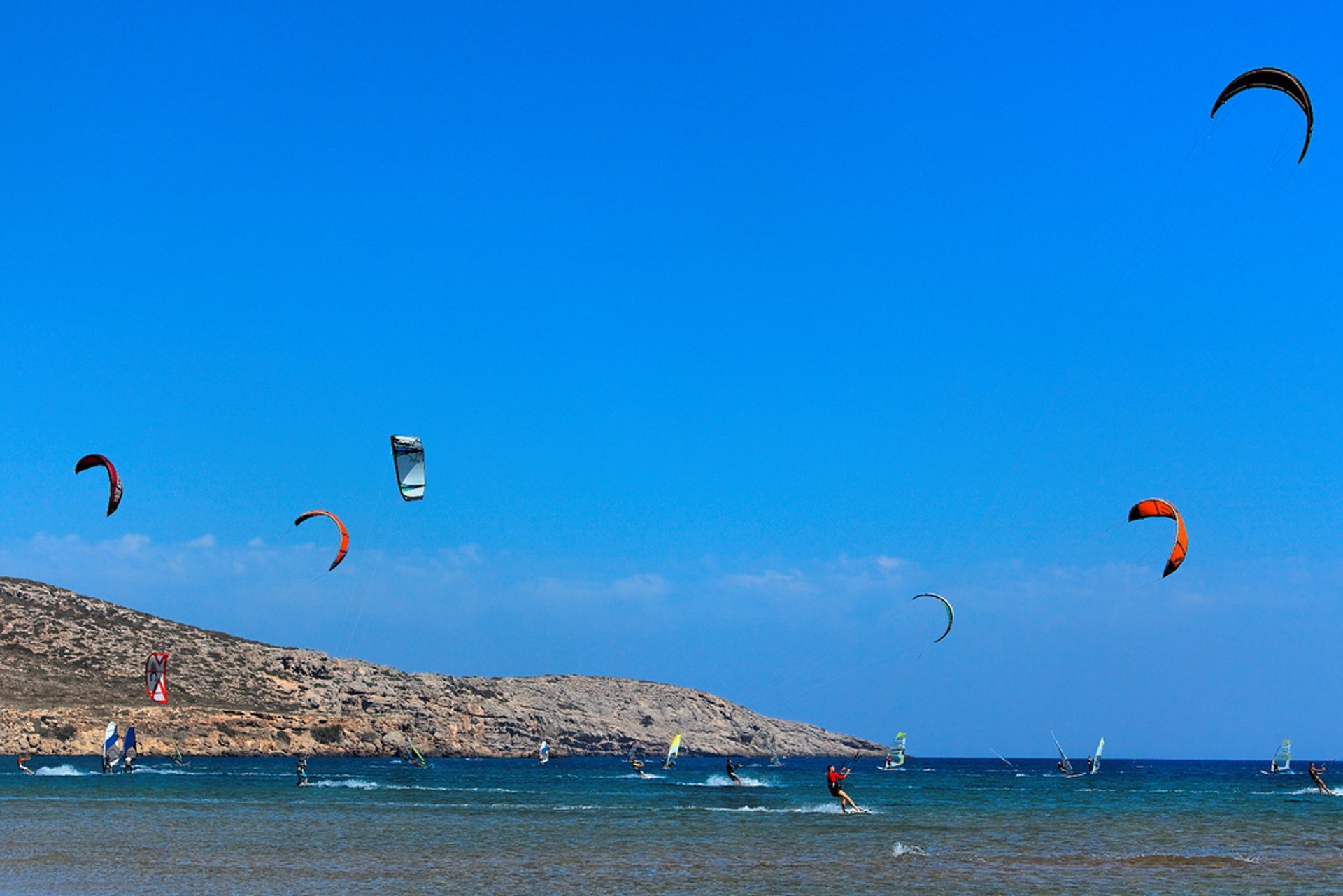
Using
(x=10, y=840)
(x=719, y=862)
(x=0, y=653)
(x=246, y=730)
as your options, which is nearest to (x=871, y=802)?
(x=719, y=862)

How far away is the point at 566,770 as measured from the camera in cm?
7369

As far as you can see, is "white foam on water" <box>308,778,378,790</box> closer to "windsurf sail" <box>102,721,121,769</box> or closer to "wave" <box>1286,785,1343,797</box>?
"windsurf sail" <box>102,721,121,769</box>

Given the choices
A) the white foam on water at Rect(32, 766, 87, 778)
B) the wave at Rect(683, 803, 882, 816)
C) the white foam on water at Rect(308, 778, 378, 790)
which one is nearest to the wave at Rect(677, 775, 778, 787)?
the white foam on water at Rect(308, 778, 378, 790)

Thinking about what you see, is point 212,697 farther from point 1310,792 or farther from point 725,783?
point 1310,792

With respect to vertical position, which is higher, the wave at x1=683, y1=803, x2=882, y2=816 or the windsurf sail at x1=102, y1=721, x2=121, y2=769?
the windsurf sail at x1=102, y1=721, x2=121, y2=769

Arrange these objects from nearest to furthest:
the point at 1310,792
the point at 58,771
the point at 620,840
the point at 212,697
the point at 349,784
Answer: the point at 620,840 → the point at 349,784 → the point at 58,771 → the point at 1310,792 → the point at 212,697

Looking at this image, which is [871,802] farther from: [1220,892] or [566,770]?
[566,770]

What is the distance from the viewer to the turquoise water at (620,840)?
1731 centimetres

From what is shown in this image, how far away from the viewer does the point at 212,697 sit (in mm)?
73750

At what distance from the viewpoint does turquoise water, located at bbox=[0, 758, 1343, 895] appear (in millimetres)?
17312

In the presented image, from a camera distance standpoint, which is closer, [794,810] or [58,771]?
[794,810]

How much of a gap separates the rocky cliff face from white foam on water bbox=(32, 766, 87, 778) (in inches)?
541

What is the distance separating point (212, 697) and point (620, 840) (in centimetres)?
5866

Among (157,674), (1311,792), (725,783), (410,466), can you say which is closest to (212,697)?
(725,783)
